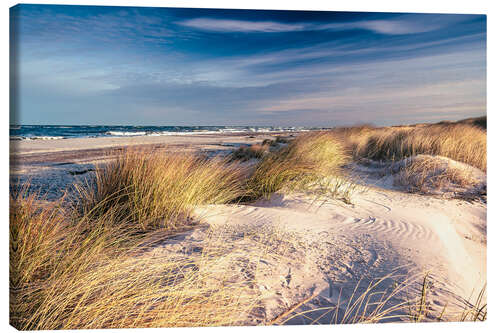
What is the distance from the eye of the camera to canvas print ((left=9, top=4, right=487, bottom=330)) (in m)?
1.66

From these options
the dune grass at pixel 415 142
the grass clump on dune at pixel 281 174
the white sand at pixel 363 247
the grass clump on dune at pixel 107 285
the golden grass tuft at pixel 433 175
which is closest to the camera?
the grass clump on dune at pixel 107 285

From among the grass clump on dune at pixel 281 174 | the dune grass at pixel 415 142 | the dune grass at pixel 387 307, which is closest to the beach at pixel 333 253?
the dune grass at pixel 387 307

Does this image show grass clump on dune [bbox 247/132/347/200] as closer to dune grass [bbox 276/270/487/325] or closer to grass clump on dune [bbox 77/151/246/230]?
grass clump on dune [bbox 77/151/246/230]

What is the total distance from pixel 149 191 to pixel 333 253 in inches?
55.1

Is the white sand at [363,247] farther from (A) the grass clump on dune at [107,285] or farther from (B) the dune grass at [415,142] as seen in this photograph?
(B) the dune grass at [415,142]

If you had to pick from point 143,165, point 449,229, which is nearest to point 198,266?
point 143,165

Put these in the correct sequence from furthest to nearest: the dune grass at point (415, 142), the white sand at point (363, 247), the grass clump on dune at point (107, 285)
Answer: the dune grass at point (415, 142), the white sand at point (363, 247), the grass clump on dune at point (107, 285)

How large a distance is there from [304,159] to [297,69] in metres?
1.25

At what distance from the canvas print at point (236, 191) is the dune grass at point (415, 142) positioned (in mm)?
867

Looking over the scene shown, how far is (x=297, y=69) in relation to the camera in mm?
3176

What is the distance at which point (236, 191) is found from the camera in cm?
334

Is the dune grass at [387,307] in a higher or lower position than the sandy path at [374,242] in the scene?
lower

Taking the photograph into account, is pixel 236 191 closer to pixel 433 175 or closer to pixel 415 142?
pixel 433 175

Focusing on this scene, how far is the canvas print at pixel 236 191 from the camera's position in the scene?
1.66 meters
